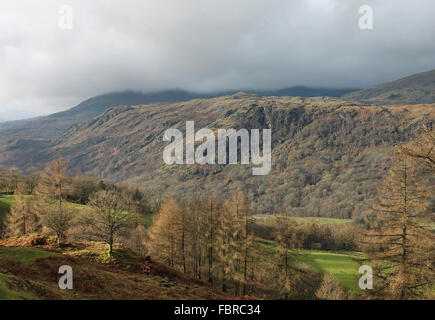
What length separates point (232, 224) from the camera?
3859cm

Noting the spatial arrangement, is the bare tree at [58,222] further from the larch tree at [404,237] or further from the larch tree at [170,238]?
the larch tree at [404,237]

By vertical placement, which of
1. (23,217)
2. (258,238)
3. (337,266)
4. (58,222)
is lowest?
(337,266)

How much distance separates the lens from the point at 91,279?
2025 centimetres

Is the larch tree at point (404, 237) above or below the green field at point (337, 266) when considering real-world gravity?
above

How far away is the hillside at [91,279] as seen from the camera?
15.2 metres

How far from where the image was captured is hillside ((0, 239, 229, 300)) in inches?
599

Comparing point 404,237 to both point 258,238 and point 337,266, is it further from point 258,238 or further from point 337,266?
point 337,266

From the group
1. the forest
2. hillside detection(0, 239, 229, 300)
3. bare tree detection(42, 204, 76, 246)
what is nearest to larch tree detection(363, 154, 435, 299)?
the forest

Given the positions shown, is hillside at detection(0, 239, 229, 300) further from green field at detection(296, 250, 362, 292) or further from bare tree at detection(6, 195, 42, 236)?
green field at detection(296, 250, 362, 292)

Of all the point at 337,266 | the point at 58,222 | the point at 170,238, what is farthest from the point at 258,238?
the point at 337,266

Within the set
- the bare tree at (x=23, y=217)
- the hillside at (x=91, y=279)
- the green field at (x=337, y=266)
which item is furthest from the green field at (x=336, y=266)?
the bare tree at (x=23, y=217)

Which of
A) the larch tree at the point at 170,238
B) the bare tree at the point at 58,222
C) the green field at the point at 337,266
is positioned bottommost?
the green field at the point at 337,266
